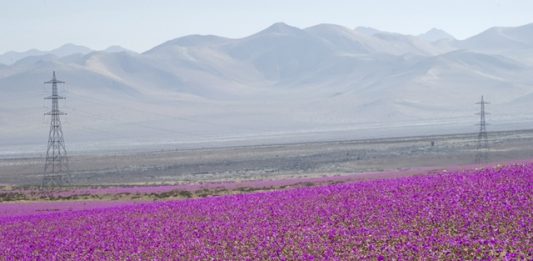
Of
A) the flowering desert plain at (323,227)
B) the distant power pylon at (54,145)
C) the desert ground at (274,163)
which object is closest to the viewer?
the flowering desert plain at (323,227)

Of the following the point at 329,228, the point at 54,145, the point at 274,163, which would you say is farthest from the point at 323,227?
the point at 274,163

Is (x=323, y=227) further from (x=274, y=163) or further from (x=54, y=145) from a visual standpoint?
(x=274, y=163)

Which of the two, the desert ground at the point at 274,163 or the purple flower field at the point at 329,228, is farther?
the desert ground at the point at 274,163

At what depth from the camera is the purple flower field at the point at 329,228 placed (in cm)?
1131

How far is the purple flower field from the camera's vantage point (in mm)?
11312

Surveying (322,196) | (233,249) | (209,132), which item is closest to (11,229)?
(322,196)

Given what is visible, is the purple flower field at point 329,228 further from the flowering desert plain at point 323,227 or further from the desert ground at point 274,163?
the desert ground at point 274,163

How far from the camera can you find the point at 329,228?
14188mm

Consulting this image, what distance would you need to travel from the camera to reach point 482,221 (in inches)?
489

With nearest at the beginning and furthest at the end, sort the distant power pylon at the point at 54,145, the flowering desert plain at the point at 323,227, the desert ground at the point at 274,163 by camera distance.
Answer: the flowering desert plain at the point at 323,227 → the distant power pylon at the point at 54,145 → the desert ground at the point at 274,163

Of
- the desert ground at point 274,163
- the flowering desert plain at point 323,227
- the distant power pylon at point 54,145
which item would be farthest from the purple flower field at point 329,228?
the desert ground at point 274,163

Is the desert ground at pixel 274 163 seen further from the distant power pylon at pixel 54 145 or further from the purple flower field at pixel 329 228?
the purple flower field at pixel 329 228

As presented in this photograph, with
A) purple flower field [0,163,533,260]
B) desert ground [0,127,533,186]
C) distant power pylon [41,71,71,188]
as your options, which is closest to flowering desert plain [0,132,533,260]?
purple flower field [0,163,533,260]

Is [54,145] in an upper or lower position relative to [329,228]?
upper
